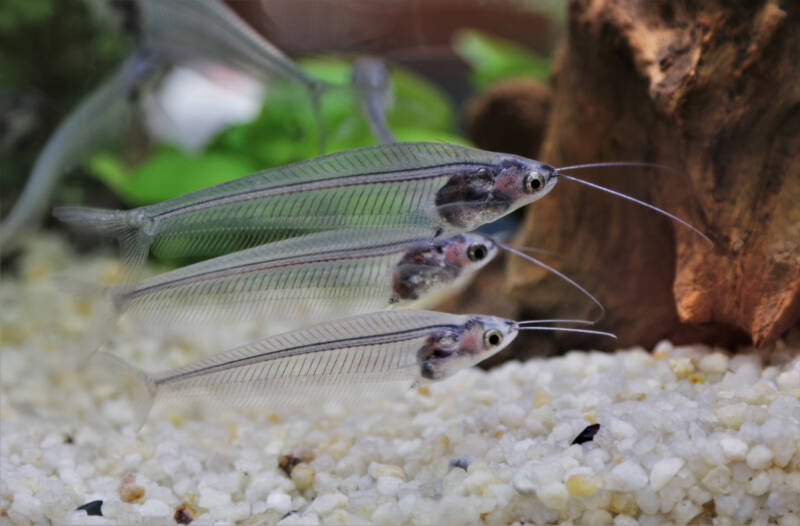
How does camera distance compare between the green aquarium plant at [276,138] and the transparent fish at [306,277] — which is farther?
the green aquarium plant at [276,138]

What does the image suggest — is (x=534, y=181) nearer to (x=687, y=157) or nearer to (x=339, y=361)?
(x=687, y=157)

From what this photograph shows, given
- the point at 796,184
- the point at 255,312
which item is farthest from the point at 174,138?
the point at 796,184

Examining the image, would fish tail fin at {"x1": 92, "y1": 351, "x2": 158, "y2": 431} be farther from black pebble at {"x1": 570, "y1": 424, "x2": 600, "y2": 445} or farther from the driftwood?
the driftwood

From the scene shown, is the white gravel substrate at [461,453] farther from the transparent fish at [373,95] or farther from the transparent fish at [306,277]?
the transparent fish at [373,95]

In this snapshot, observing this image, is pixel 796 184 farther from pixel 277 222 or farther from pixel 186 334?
pixel 186 334

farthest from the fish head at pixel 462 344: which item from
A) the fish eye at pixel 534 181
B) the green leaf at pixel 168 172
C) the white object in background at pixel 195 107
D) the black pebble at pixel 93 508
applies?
the white object in background at pixel 195 107

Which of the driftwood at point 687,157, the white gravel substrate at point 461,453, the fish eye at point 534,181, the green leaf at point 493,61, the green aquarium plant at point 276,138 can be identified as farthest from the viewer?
the green leaf at point 493,61

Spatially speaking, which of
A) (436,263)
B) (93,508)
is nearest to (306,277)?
(436,263)
